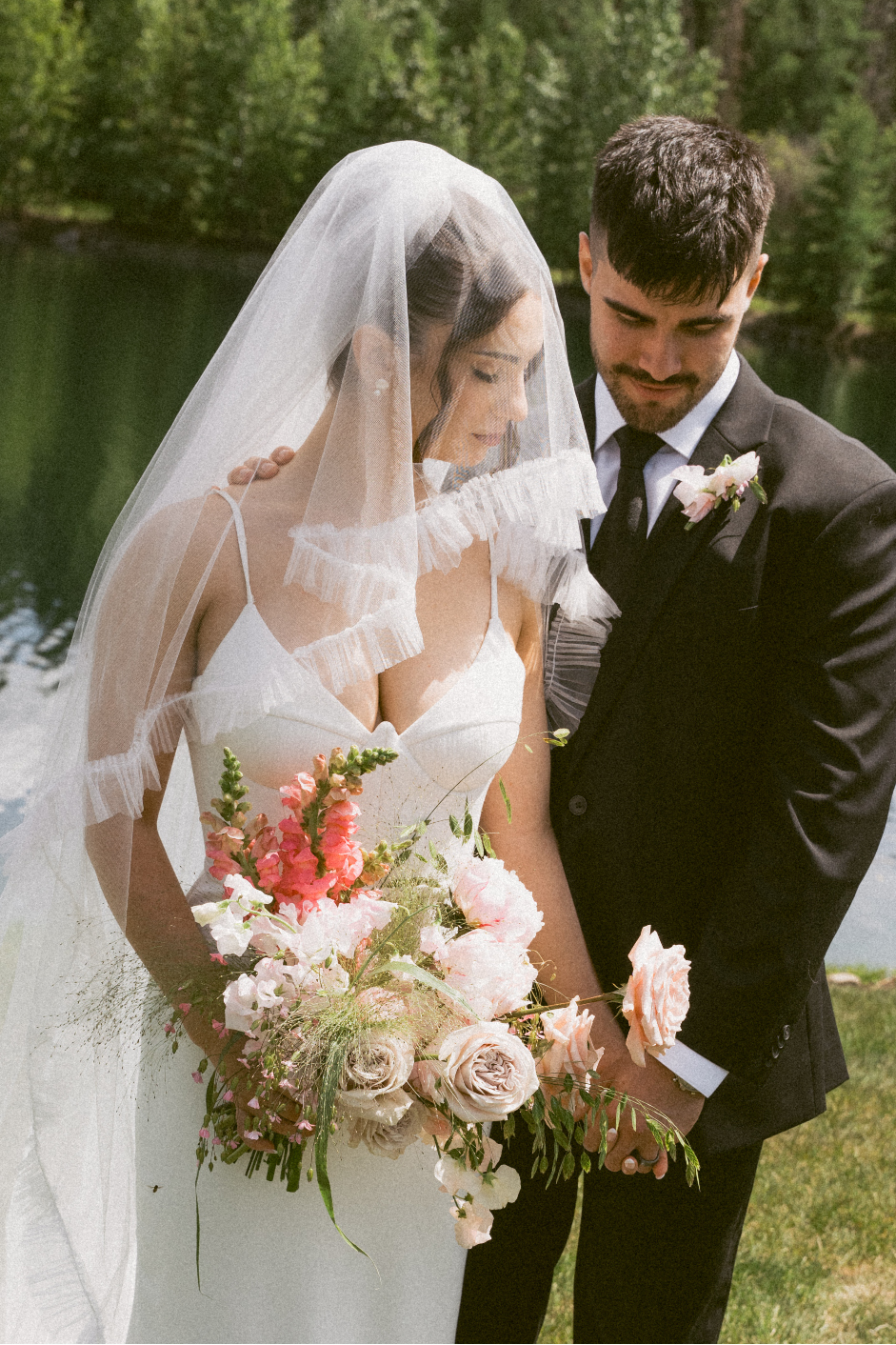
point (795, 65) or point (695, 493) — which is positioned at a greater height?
point (695, 493)

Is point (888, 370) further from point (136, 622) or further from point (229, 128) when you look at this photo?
point (136, 622)

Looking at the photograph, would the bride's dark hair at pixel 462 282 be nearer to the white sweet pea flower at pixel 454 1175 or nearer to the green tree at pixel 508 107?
the white sweet pea flower at pixel 454 1175

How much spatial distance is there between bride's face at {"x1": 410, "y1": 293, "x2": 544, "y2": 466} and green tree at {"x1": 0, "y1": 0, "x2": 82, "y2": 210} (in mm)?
45816

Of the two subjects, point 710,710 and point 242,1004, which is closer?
point 242,1004

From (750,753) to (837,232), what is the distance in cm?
4696

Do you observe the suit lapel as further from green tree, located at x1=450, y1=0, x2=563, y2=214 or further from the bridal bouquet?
green tree, located at x1=450, y1=0, x2=563, y2=214

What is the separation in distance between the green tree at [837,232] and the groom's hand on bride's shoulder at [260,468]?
147 feet

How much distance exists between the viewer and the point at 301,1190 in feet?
7.19

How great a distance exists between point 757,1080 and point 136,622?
1.33m

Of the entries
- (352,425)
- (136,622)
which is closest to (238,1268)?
(136,622)

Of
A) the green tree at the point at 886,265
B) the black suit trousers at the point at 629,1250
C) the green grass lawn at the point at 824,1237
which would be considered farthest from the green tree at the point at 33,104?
the black suit trousers at the point at 629,1250

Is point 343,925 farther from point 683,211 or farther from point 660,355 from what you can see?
point 683,211

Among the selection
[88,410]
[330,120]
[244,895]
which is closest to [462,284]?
[244,895]

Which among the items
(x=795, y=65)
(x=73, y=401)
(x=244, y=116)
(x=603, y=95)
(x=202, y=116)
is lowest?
(x=202, y=116)
